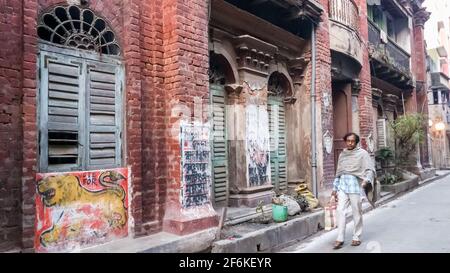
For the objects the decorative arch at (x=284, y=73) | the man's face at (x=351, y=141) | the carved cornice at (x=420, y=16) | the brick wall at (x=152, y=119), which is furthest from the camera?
the carved cornice at (x=420, y=16)

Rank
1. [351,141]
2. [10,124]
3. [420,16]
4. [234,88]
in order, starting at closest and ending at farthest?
[10,124] < [351,141] < [234,88] < [420,16]

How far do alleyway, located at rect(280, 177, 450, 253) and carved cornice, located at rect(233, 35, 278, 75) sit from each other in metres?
3.42

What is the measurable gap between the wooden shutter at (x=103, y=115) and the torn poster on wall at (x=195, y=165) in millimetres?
860

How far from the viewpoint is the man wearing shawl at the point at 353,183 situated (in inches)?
219

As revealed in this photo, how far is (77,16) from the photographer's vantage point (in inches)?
177

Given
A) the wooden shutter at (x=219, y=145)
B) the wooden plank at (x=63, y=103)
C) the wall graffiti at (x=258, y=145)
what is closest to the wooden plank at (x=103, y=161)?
the wooden plank at (x=63, y=103)

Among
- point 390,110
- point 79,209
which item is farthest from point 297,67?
point 390,110

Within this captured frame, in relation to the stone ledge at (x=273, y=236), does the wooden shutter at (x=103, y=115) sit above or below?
above

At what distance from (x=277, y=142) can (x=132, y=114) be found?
14.2ft

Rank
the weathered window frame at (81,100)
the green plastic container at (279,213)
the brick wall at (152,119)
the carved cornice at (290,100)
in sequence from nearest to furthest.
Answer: the weathered window frame at (81,100) → the brick wall at (152,119) → the green plastic container at (279,213) → the carved cornice at (290,100)

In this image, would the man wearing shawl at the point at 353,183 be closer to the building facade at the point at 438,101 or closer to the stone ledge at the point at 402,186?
the stone ledge at the point at 402,186

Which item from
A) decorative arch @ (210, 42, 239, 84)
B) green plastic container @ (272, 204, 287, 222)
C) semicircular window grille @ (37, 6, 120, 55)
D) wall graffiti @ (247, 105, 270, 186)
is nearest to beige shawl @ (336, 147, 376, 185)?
green plastic container @ (272, 204, 287, 222)

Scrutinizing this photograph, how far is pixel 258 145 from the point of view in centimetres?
745

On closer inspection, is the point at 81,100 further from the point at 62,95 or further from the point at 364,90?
the point at 364,90
